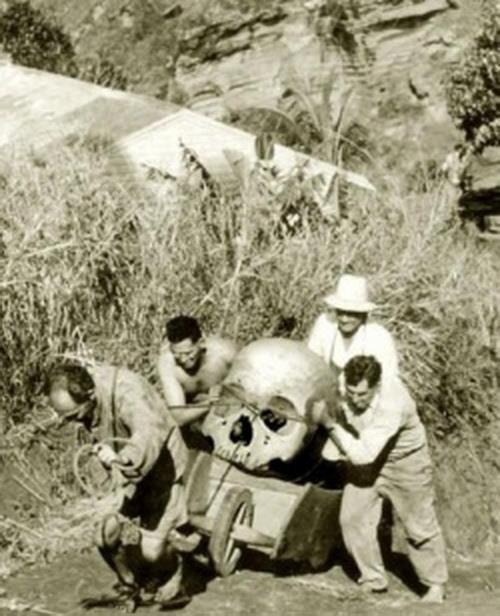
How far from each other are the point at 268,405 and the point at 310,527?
2.68 feet

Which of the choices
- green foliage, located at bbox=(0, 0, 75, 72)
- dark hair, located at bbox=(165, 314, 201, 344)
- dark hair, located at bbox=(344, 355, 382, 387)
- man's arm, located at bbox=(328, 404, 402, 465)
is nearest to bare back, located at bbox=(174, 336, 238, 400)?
dark hair, located at bbox=(165, 314, 201, 344)

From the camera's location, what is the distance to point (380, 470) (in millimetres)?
8156

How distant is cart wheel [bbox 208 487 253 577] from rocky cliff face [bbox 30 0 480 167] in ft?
66.0

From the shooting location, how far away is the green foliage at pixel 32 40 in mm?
29766

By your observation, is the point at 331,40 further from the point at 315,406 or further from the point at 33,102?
the point at 315,406

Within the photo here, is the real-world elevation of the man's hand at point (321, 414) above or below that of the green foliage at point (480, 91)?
below

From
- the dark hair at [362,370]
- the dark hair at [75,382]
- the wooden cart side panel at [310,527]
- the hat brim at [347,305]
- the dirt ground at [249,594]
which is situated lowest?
the dirt ground at [249,594]

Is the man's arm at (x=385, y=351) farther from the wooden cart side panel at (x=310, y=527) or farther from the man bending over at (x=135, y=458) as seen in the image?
the man bending over at (x=135, y=458)

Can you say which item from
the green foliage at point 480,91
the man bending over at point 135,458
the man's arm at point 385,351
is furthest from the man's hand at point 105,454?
the green foliage at point 480,91

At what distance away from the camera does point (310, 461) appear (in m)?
8.88

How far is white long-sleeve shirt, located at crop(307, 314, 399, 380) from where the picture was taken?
28.4 feet

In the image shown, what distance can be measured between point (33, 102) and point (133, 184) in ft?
21.9

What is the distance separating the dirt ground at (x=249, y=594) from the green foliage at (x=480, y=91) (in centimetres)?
1318

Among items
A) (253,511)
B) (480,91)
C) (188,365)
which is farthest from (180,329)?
(480,91)
